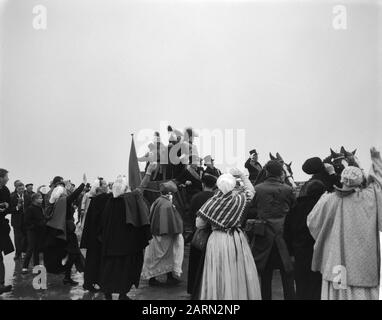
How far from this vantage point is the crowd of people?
13.8ft

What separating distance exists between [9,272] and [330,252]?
20.8 feet

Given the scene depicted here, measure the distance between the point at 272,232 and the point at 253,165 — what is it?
3830mm

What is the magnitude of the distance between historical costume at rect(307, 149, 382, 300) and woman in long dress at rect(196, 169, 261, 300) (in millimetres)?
878

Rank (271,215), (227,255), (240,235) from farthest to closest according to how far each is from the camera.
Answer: (271,215)
(240,235)
(227,255)

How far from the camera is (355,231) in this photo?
4184 millimetres

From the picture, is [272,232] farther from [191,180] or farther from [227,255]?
[191,180]

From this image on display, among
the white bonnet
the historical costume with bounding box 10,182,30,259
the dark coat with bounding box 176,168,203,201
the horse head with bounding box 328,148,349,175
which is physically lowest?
the historical costume with bounding box 10,182,30,259

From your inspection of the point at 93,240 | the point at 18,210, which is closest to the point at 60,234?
the point at 93,240

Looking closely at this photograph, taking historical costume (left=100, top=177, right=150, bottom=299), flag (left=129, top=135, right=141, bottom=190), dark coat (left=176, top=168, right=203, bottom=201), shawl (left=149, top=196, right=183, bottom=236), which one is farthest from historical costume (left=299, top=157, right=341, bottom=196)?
dark coat (left=176, top=168, right=203, bottom=201)

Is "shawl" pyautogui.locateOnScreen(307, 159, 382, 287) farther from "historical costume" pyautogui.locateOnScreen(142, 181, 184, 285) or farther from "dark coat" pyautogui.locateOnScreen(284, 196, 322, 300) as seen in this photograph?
"historical costume" pyautogui.locateOnScreen(142, 181, 184, 285)
